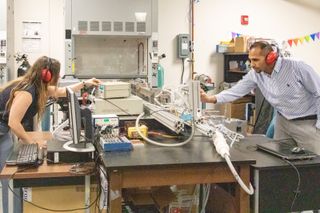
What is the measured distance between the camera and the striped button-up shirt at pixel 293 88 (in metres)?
2.91

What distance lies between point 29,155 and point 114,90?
100 centimetres

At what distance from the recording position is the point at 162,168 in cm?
195

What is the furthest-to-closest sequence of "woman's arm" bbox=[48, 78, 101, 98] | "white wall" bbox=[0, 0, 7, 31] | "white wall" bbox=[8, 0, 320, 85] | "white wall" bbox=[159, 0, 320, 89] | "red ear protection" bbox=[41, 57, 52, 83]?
"white wall" bbox=[159, 0, 320, 89]
"white wall" bbox=[8, 0, 320, 85]
"white wall" bbox=[0, 0, 7, 31]
"woman's arm" bbox=[48, 78, 101, 98]
"red ear protection" bbox=[41, 57, 52, 83]

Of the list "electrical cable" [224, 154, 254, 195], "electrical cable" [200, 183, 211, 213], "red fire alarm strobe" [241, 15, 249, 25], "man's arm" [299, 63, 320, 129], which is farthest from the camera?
"red fire alarm strobe" [241, 15, 249, 25]

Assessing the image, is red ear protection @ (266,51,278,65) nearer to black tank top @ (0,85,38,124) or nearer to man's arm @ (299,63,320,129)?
man's arm @ (299,63,320,129)

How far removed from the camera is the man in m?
2.88

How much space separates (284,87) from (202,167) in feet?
4.22

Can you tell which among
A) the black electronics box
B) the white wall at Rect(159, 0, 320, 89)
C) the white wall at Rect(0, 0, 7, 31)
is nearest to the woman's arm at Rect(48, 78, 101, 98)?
the black electronics box

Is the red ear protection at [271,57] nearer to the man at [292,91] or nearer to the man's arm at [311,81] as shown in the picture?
the man at [292,91]

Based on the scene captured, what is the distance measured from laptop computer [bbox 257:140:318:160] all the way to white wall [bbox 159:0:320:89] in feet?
12.3

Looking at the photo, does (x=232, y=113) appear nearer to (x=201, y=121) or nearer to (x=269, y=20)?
(x=269, y=20)

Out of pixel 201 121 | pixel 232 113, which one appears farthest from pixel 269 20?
pixel 201 121

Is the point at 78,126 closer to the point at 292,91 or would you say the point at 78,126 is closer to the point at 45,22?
the point at 292,91

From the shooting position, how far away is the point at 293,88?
9.71 ft
